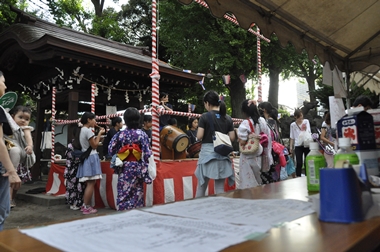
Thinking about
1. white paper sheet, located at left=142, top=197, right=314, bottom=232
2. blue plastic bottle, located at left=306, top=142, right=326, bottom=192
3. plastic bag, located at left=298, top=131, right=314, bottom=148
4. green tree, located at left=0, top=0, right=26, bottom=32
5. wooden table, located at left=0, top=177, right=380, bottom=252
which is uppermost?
green tree, located at left=0, top=0, right=26, bottom=32

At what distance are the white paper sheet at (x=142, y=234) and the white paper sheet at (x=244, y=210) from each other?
0.28ft

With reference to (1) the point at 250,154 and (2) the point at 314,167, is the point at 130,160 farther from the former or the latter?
(2) the point at 314,167

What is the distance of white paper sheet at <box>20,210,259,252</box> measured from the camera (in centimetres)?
79

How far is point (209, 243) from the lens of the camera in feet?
2.64

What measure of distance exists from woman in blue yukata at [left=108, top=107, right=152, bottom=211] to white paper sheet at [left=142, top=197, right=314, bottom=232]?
10.3ft

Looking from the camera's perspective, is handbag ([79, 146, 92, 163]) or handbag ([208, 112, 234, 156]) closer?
handbag ([208, 112, 234, 156])

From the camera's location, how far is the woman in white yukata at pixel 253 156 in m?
4.25

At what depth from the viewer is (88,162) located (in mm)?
5426

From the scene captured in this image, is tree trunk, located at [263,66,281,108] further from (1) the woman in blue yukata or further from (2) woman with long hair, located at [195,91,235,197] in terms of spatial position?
(1) the woman in blue yukata

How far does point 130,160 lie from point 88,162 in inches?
51.1

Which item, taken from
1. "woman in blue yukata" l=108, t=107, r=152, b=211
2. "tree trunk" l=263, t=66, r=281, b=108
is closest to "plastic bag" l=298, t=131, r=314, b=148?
"woman in blue yukata" l=108, t=107, r=152, b=211

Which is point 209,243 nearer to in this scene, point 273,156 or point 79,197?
point 273,156

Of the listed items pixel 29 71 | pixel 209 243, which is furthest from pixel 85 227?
pixel 29 71

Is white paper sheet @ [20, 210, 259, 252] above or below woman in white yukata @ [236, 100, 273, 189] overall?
below
